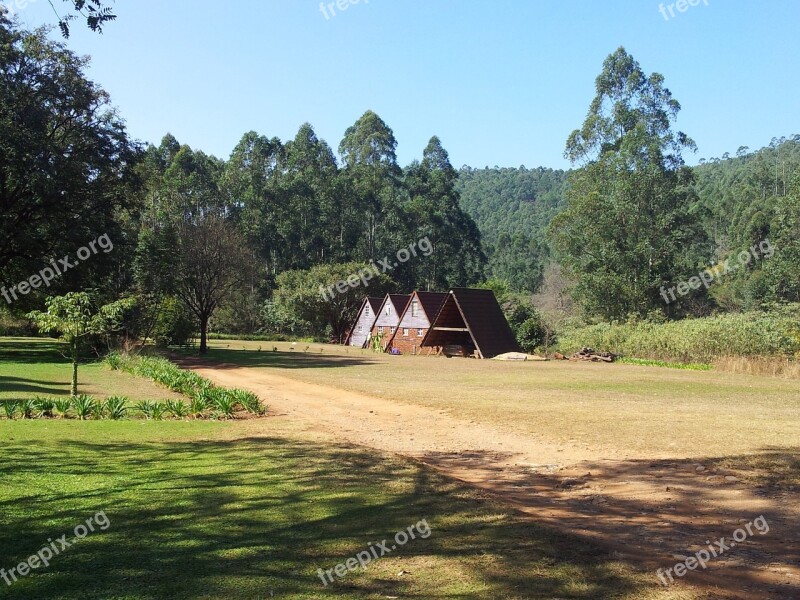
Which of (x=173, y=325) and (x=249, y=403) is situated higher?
(x=173, y=325)

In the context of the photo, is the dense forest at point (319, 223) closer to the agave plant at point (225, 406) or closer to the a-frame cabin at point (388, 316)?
the a-frame cabin at point (388, 316)

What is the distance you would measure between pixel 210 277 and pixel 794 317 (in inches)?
1202

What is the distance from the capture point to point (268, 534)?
6.02 meters

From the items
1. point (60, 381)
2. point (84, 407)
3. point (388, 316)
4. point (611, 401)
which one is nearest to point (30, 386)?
point (60, 381)

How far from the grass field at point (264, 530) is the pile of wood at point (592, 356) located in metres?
30.3

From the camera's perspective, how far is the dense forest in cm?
3092

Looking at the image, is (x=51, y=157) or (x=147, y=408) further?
(x=51, y=157)

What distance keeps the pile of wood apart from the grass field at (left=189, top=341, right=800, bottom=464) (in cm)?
664

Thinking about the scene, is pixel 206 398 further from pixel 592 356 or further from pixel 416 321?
pixel 416 321

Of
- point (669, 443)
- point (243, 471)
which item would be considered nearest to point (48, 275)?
point (243, 471)

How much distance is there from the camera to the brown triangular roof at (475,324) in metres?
41.1

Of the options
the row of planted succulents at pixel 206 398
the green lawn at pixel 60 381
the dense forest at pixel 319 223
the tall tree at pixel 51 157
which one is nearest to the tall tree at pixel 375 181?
the dense forest at pixel 319 223

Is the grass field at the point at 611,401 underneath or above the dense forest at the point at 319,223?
underneath

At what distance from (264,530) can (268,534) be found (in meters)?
0.12
